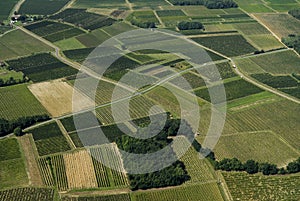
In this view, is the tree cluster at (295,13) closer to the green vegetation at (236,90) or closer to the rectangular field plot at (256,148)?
the green vegetation at (236,90)

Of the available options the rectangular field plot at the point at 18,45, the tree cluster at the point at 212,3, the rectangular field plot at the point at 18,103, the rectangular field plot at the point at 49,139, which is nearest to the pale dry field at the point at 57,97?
the rectangular field plot at the point at 18,103

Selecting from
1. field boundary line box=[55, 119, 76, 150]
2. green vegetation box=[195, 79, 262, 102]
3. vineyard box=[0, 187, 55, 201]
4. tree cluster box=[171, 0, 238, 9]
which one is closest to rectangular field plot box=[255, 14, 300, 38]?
tree cluster box=[171, 0, 238, 9]

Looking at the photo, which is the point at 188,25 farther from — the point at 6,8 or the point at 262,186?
the point at 262,186

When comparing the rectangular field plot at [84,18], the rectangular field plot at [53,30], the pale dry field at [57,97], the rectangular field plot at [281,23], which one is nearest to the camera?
the pale dry field at [57,97]

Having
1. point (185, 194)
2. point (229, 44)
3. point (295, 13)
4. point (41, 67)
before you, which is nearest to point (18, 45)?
point (41, 67)

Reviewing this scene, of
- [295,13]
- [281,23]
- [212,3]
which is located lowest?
[281,23]

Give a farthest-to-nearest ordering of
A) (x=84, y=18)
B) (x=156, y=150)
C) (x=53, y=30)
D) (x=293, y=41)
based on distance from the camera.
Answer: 1. (x=84, y=18)
2. (x=53, y=30)
3. (x=293, y=41)
4. (x=156, y=150)

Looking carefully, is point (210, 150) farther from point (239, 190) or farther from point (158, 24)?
point (158, 24)
